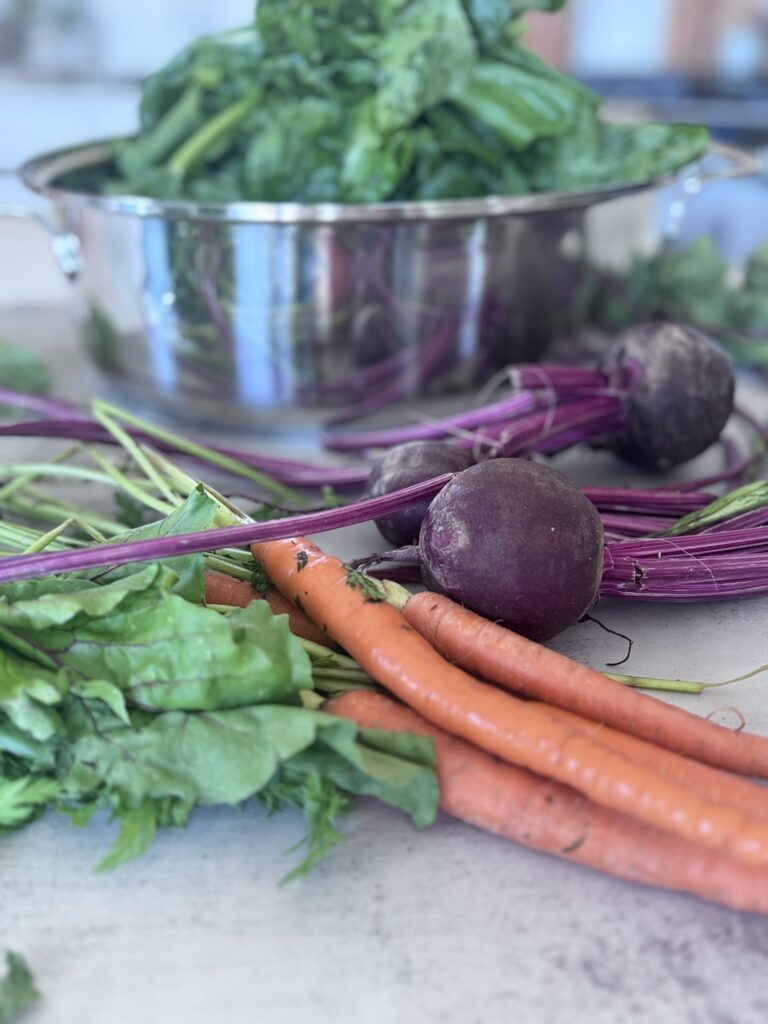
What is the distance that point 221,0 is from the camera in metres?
5.49

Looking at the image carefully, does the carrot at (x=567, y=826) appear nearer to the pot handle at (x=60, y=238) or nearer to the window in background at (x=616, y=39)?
the pot handle at (x=60, y=238)

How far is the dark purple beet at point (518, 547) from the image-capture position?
3.20 feet

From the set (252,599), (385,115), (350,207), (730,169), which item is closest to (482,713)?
(252,599)

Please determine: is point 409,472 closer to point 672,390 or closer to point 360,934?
point 672,390

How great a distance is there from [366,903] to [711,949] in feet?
0.90

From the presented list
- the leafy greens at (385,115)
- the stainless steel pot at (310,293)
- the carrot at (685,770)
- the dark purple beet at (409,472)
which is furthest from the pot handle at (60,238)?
the carrot at (685,770)

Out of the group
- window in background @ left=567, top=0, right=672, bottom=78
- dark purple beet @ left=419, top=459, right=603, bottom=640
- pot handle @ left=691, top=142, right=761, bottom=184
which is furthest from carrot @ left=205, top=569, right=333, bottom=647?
window in background @ left=567, top=0, right=672, bottom=78

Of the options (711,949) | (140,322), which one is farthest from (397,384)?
(711,949)

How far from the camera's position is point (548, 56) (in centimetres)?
500

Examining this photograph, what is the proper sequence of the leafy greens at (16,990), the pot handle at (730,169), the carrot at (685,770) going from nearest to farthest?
the leafy greens at (16,990), the carrot at (685,770), the pot handle at (730,169)

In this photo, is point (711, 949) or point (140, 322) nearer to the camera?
point (711, 949)

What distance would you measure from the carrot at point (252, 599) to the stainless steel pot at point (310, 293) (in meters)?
0.58

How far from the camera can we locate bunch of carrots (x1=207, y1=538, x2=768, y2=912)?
78cm

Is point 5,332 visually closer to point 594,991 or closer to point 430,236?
point 430,236
